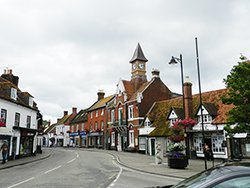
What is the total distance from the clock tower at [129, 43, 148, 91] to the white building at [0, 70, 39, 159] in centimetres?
1868

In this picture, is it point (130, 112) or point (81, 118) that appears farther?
point (81, 118)

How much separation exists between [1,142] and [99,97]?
119ft

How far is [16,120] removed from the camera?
25.8 meters

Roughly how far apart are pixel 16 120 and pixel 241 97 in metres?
21.3

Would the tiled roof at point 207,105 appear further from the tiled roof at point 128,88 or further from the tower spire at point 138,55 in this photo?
the tower spire at point 138,55

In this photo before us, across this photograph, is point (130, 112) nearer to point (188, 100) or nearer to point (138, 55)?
point (138, 55)

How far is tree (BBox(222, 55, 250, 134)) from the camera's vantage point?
14.1m

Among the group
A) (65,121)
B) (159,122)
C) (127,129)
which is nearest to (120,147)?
(127,129)

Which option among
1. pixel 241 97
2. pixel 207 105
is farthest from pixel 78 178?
pixel 207 105

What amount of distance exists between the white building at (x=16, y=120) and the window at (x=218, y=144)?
1917cm

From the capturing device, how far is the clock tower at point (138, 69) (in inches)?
1695

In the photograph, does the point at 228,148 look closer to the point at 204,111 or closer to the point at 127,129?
the point at 204,111

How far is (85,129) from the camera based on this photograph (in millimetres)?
55469

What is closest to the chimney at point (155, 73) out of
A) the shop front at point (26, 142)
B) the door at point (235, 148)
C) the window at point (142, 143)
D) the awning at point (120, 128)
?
the awning at point (120, 128)
